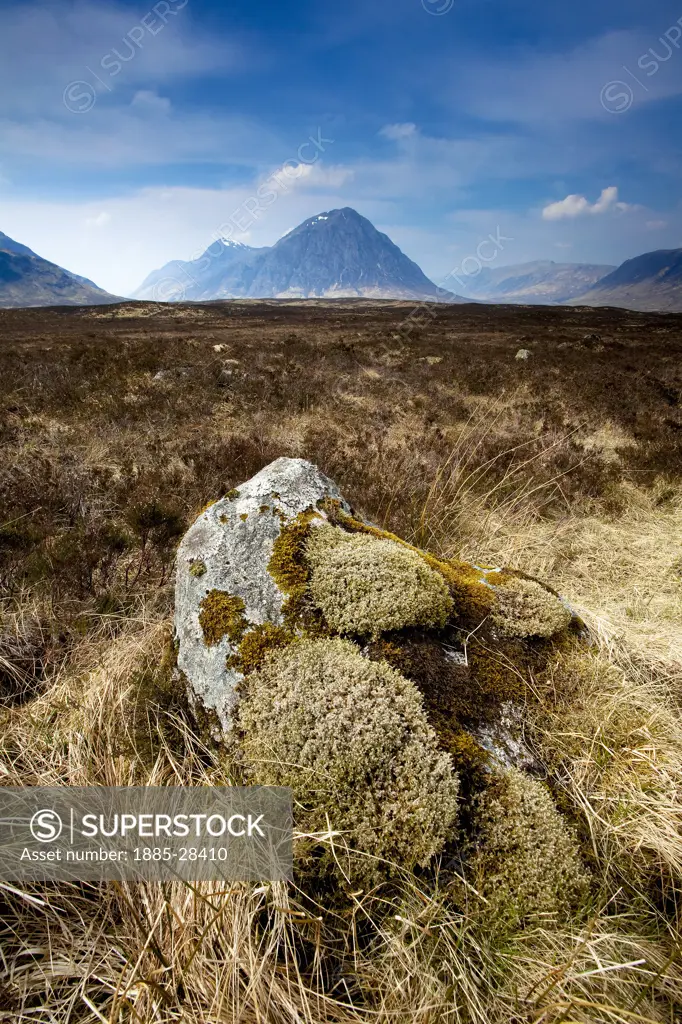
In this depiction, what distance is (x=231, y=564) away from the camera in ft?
8.67

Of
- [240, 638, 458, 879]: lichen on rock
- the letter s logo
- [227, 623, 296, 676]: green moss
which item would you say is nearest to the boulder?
[227, 623, 296, 676]: green moss

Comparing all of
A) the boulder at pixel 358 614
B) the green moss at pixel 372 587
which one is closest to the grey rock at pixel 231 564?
the boulder at pixel 358 614

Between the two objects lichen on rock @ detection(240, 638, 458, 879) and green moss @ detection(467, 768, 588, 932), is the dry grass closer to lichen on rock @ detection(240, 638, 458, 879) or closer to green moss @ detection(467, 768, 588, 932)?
green moss @ detection(467, 768, 588, 932)

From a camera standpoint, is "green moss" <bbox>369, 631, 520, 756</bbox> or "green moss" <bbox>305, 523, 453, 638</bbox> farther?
"green moss" <bbox>305, 523, 453, 638</bbox>

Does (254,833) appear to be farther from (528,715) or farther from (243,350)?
(243,350)

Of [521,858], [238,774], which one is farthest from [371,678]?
[521,858]

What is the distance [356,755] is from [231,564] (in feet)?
4.13

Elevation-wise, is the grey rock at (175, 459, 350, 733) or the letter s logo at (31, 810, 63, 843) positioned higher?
the grey rock at (175, 459, 350, 733)

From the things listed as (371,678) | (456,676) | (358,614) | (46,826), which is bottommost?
(46,826)

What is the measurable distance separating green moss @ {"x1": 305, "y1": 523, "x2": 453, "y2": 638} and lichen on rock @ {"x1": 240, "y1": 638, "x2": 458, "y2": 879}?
0.26 m

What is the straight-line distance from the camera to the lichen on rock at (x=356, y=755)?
1.69m

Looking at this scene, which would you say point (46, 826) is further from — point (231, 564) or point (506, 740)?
point (506, 740)

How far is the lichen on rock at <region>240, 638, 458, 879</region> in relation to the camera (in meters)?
1.69

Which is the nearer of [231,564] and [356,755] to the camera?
[356,755]
